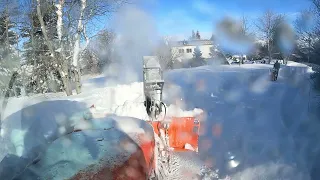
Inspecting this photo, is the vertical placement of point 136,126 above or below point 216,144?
above

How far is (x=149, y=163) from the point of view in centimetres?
378

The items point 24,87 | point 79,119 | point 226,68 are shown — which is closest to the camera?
point 79,119

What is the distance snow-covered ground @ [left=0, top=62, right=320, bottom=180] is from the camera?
532 centimetres

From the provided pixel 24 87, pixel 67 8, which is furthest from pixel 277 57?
pixel 24 87

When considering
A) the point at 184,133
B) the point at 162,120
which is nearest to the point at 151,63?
the point at 162,120

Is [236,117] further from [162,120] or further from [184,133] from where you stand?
[162,120]

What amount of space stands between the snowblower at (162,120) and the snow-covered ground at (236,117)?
540mm

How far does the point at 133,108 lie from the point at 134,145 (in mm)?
3335

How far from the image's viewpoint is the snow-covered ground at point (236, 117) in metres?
5.32

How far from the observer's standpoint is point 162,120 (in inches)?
227

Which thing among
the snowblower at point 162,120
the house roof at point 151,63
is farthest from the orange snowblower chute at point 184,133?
the house roof at point 151,63

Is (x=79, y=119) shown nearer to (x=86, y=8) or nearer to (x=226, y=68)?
(x=86, y=8)

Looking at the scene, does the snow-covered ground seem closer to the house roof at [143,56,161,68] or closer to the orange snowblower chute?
the orange snowblower chute

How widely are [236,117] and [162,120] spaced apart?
13.3ft
